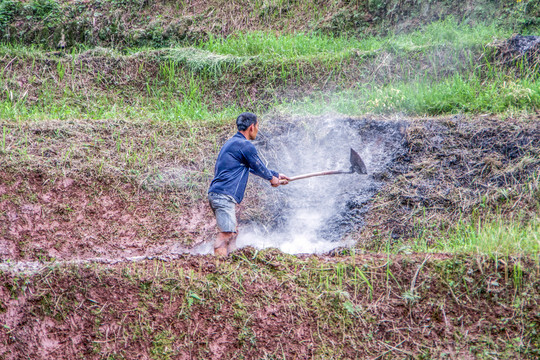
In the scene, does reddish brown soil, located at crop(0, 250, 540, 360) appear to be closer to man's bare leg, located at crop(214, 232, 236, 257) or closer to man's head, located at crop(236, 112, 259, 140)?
man's bare leg, located at crop(214, 232, 236, 257)

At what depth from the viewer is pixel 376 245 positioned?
17.4 ft

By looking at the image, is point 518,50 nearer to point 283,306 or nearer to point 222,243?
point 222,243

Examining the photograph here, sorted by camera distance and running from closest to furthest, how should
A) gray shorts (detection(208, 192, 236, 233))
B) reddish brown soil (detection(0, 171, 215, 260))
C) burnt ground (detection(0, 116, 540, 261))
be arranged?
1. gray shorts (detection(208, 192, 236, 233))
2. burnt ground (detection(0, 116, 540, 261))
3. reddish brown soil (detection(0, 171, 215, 260))

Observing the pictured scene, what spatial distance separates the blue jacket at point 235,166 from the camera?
15.4 ft

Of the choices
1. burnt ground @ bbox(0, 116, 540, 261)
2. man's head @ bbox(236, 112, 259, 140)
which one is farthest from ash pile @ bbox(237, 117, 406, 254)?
man's head @ bbox(236, 112, 259, 140)

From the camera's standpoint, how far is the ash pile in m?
5.80

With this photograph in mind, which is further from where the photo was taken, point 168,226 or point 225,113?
point 225,113

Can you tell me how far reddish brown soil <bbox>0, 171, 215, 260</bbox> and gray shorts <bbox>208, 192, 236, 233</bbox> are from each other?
4.52ft

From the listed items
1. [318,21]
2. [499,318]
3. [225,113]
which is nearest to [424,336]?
[499,318]

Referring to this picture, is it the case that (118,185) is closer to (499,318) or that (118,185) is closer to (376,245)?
(376,245)

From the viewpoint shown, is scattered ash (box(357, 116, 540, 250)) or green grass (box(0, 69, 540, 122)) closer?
scattered ash (box(357, 116, 540, 250))

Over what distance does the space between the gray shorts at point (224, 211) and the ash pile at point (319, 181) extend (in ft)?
4.14

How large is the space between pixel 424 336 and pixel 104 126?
5.37m

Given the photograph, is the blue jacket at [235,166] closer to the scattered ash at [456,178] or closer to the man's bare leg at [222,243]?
the man's bare leg at [222,243]
